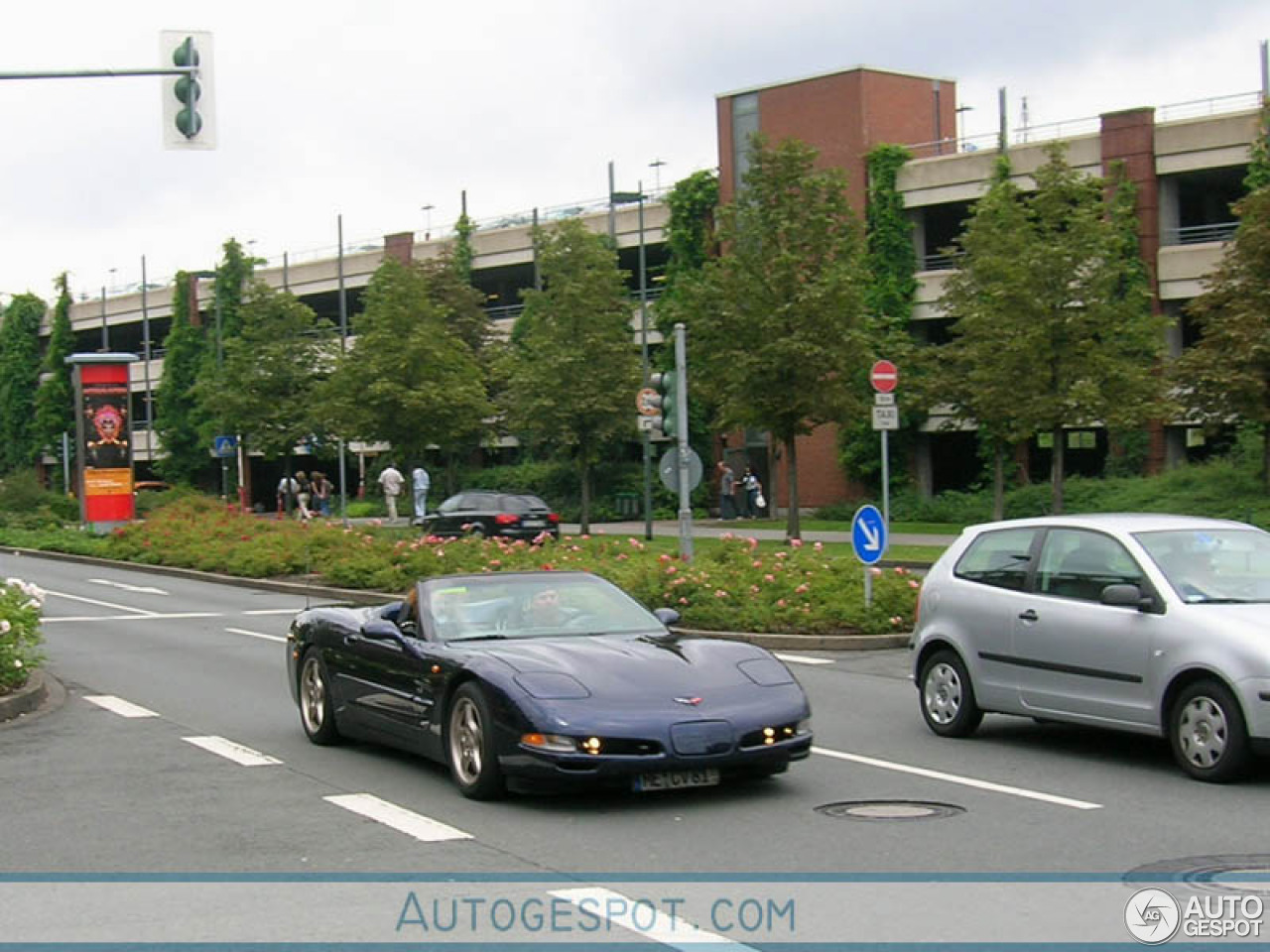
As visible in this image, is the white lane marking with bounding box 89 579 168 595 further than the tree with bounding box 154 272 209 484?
No

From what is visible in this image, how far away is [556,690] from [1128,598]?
348 cm

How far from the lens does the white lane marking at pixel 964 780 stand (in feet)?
29.6

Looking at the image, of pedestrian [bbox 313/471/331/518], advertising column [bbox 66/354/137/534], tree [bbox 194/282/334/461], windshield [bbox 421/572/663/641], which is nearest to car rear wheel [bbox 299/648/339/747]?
windshield [bbox 421/572/663/641]

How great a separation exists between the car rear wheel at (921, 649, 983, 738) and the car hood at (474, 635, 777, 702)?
215 cm

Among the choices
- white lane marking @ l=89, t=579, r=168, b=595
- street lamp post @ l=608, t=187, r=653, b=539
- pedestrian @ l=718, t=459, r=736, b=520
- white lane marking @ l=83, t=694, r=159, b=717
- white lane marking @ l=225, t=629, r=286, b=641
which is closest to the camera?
white lane marking @ l=83, t=694, r=159, b=717

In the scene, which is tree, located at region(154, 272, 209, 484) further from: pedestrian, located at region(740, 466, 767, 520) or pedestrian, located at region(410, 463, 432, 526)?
pedestrian, located at region(740, 466, 767, 520)

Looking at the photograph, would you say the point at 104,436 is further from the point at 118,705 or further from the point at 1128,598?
the point at 1128,598

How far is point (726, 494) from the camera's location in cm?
5125

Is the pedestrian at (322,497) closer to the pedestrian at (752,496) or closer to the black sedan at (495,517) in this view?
the pedestrian at (752,496)

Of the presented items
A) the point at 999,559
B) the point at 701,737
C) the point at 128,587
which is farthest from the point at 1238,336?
the point at 701,737

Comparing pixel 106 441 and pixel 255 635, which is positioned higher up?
pixel 106 441

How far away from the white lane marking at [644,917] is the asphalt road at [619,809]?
0.39 meters

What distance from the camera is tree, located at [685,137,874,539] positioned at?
37.8 metres

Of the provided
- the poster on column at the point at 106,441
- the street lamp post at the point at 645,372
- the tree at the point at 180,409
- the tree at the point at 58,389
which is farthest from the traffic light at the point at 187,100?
the tree at the point at 58,389
